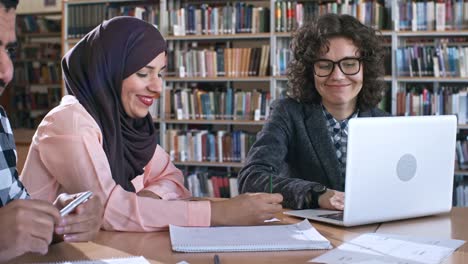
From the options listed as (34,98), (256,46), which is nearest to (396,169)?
(256,46)

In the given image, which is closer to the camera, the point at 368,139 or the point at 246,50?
the point at 368,139

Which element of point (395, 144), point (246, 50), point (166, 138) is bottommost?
point (166, 138)

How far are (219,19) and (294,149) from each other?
2.82 m

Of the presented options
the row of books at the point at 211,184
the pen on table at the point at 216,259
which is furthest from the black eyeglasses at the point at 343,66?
the row of books at the point at 211,184

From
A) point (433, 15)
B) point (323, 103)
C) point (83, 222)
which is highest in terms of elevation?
point (433, 15)

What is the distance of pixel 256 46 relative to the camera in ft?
17.0

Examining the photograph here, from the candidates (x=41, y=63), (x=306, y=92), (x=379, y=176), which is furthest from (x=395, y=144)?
(x=41, y=63)

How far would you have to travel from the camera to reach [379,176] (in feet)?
5.17

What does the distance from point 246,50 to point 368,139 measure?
345 cm

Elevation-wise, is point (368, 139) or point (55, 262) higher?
point (368, 139)

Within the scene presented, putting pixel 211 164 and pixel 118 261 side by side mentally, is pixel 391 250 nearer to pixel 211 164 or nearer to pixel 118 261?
pixel 118 261

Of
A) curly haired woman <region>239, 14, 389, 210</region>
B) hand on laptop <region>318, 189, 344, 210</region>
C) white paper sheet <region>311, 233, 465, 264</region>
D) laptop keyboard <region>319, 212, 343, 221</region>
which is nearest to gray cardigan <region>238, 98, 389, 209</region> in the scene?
curly haired woman <region>239, 14, 389, 210</region>

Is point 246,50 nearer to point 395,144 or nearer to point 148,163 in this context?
point 148,163

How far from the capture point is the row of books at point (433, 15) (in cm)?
446
